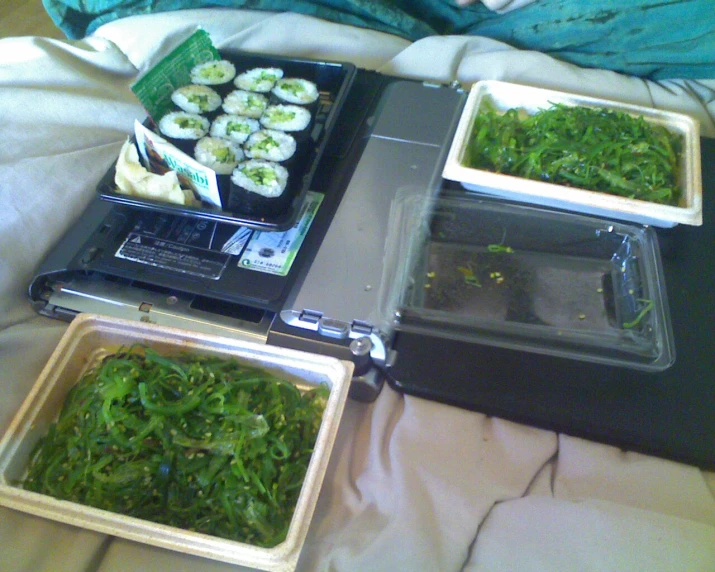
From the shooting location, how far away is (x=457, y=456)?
0.61 m

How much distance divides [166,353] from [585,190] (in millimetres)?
601

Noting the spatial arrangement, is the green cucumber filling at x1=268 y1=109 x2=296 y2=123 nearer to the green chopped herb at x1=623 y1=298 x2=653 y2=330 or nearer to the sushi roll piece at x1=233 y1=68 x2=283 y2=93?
the sushi roll piece at x1=233 y1=68 x2=283 y2=93

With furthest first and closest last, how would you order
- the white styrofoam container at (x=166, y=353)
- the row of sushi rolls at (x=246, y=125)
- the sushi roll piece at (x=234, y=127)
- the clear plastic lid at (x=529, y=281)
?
the sushi roll piece at (x=234, y=127) < the row of sushi rolls at (x=246, y=125) < the clear plastic lid at (x=529, y=281) < the white styrofoam container at (x=166, y=353)

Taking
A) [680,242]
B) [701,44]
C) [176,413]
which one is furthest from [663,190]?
[176,413]

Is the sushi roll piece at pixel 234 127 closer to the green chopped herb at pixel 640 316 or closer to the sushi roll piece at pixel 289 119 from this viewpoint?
the sushi roll piece at pixel 289 119

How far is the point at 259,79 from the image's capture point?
98 cm

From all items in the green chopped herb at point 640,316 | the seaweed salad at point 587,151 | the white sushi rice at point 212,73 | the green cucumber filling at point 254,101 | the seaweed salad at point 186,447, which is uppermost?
the seaweed salad at point 587,151

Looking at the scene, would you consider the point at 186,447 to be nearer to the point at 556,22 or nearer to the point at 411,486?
the point at 411,486

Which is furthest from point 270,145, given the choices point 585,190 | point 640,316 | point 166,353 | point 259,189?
point 640,316

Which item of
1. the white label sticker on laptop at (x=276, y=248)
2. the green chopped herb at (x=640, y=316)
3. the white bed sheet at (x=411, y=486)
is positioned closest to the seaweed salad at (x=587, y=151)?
the green chopped herb at (x=640, y=316)

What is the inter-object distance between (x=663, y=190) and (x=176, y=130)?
2.36 feet

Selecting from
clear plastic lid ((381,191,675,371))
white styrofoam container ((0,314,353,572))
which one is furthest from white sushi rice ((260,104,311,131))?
white styrofoam container ((0,314,353,572))

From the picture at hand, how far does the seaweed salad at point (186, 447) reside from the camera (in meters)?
0.57

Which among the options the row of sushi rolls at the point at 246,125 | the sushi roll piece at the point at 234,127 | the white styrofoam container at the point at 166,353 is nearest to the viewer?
the white styrofoam container at the point at 166,353
